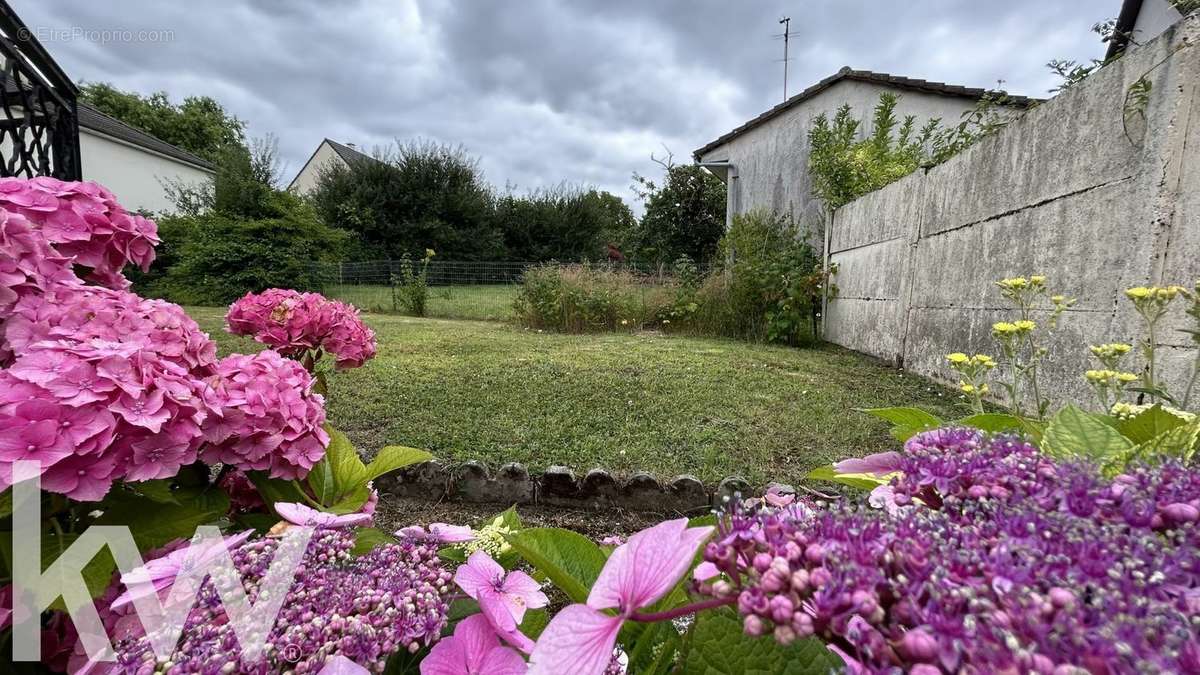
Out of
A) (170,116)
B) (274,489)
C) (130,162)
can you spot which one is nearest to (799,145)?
(274,489)

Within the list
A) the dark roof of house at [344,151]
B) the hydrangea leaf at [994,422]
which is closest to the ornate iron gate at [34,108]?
the hydrangea leaf at [994,422]

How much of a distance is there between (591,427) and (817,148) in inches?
250

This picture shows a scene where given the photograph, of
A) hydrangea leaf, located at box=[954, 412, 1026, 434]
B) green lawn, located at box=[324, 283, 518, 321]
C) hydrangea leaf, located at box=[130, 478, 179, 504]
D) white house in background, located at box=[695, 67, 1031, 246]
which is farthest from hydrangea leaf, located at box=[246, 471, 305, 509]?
green lawn, located at box=[324, 283, 518, 321]

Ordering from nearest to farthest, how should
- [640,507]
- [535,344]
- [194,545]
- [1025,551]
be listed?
[1025,551]
[194,545]
[640,507]
[535,344]

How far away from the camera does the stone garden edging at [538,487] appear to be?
A: 8.19ft

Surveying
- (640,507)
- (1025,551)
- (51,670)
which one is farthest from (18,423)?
(640,507)

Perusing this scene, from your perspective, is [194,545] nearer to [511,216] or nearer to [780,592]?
[780,592]

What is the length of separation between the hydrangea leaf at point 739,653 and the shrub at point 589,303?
341 inches

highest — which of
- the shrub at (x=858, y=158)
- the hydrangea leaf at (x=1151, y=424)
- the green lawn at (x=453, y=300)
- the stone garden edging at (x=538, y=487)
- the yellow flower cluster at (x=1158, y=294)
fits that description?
the shrub at (x=858, y=158)

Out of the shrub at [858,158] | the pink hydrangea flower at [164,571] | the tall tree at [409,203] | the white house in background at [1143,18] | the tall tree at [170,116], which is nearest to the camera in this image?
the pink hydrangea flower at [164,571]

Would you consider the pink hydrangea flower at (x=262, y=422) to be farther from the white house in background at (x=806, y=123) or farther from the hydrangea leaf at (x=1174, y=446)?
the white house in background at (x=806, y=123)

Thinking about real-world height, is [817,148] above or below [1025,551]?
above

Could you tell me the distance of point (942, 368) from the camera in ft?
13.7

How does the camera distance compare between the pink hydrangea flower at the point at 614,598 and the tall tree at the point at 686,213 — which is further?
the tall tree at the point at 686,213
